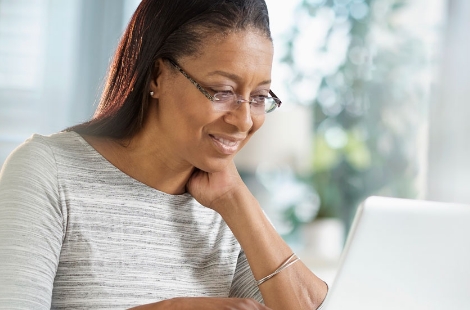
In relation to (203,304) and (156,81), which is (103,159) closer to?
(156,81)

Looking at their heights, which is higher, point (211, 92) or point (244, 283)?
point (211, 92)

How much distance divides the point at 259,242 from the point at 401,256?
0.65m

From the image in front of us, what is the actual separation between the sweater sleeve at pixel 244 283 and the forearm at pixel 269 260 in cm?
10

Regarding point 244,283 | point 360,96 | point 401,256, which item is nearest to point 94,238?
point 244,283

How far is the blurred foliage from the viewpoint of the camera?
430cm

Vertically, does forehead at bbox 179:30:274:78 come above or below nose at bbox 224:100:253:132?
above

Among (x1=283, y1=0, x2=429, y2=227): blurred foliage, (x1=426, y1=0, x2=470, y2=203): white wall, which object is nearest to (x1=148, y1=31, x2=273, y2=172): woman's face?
(x1=426, y1=0, x2=470, y2=203): white wall

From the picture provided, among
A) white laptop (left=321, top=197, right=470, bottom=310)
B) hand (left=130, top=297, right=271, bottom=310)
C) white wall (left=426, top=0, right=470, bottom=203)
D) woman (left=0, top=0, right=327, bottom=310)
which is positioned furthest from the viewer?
white wall (left=426, top=0, right=470, bottom=203)

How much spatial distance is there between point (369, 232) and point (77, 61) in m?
3.10

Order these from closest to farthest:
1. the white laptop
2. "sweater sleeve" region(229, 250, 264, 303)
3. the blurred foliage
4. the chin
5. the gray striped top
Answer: the white laptop
the gray striped top
the chin
"sweater sleeve" region(229, 250, 264, 303)
the blurred foliage

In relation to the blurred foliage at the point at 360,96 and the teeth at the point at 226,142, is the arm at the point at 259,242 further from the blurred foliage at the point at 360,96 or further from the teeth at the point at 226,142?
the blurred foliage at the point at 360,96

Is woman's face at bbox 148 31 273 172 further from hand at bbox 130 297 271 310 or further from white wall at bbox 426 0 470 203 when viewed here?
white wall at bbox 426 0 470 203

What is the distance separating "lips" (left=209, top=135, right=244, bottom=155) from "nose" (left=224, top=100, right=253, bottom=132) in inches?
1.3

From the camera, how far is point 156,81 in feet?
4.80
